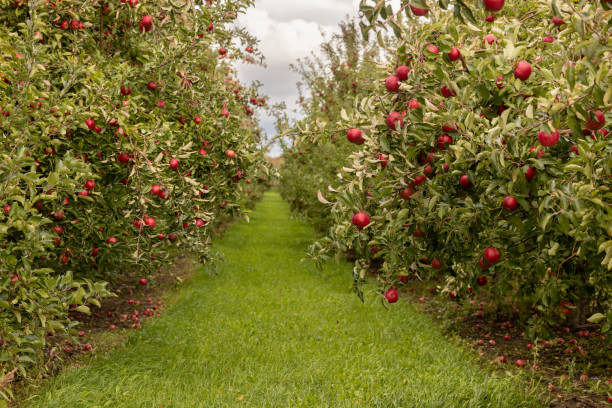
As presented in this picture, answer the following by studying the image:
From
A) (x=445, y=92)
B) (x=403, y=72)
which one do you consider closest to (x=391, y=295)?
(x=445, y=92)

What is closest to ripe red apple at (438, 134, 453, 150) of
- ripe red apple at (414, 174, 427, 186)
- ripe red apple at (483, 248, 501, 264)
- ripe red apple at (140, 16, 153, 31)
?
ripe red apple at (414, 174, 427, 186)

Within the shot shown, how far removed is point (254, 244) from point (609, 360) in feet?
36.6

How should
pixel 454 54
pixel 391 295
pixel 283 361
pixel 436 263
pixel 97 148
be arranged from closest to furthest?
1. pixel 454 54
2. pixel 436 263
3. pixel 391 295
4. pixel 97 148
5. pixel 283 361

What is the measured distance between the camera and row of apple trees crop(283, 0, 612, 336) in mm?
2574

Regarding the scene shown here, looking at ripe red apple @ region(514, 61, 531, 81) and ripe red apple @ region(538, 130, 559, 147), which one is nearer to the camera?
ripe red apple @ region(538, 130, 559, 147)

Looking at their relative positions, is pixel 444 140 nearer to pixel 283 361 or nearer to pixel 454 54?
pixel 454 54

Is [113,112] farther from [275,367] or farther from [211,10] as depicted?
[275,367]

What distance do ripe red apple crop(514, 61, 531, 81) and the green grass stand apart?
297 cm

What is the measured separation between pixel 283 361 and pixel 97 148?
11.0ft

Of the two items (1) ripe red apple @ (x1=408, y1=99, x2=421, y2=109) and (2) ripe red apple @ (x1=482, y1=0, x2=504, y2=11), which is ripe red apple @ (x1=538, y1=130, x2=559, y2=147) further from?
(1) ripe red apple @ (x1=408, y1=99, x2=421, y2=109)

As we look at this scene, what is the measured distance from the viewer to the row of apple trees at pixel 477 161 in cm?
257

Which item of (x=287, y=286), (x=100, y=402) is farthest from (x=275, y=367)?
(x=287, y=286)

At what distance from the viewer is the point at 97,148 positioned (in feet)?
16.6

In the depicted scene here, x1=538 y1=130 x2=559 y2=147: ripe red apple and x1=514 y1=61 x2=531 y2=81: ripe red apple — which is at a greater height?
x1=514 y1=61 x2=531 y2=81: ripe red apple
